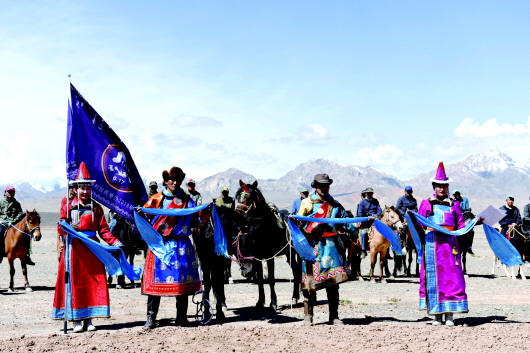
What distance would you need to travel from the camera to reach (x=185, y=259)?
899 centimetres

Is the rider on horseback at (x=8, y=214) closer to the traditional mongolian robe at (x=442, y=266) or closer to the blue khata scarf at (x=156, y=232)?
the blue khata scarf at (x=156, y=232)

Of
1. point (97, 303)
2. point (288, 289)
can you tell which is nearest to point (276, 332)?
point (97, 303)

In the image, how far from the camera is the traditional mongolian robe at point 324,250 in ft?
29.7

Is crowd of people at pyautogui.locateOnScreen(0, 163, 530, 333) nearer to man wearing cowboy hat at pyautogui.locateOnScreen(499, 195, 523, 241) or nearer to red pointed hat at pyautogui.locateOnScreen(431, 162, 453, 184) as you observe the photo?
red pointed hat at pyautogui.locateOnScreen(431, 162, 453, 184)

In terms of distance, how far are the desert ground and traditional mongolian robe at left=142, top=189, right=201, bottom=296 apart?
22.7 inches

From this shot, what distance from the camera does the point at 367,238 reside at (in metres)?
16.3

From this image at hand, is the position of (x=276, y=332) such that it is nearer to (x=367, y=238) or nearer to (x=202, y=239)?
(x=202, y=239)

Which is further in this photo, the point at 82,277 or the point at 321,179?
the point at 321,179

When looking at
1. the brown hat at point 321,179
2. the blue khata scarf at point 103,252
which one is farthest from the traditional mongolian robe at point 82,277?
the brown hat at point 321,179

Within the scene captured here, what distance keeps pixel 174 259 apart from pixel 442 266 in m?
3.86

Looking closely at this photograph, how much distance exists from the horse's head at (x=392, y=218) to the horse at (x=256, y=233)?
182 inches

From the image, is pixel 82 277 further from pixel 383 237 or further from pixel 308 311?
pixel 383 237

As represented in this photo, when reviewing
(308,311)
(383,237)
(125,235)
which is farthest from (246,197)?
(383,237)

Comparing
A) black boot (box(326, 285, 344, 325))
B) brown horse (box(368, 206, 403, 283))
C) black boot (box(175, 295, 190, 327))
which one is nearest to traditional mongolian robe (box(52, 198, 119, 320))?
black boot (box(175, 295, 190, 327))
